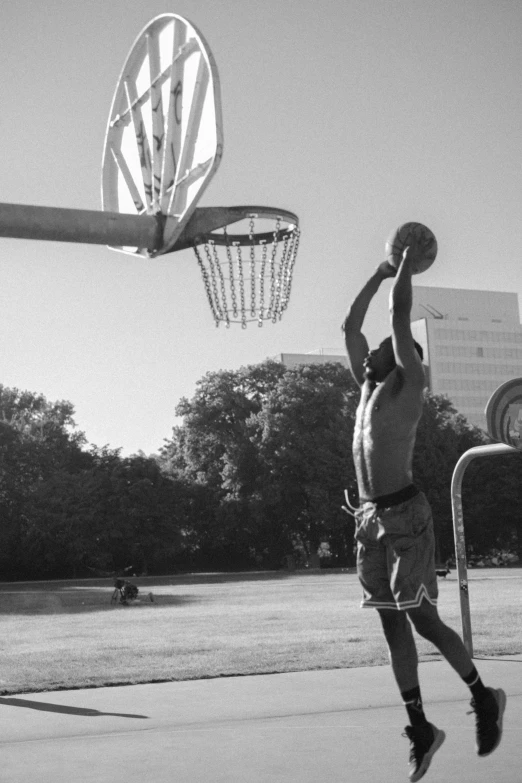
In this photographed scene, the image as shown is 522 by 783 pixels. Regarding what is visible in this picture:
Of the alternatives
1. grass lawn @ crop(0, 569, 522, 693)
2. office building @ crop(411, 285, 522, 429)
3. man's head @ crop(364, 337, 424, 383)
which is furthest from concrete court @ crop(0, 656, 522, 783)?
office building @ crop(411, 285, 522, 429)

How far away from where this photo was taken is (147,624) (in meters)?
23.3

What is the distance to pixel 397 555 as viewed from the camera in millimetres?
5078

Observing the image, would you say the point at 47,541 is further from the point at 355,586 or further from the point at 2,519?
the point at 355,586

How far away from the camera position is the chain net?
8203mm

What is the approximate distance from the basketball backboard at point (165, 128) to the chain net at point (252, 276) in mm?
618

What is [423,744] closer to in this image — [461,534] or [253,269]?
[253,269]

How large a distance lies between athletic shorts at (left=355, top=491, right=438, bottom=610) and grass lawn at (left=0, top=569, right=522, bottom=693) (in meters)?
6.31

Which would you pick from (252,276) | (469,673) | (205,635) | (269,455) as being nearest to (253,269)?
(252,276)

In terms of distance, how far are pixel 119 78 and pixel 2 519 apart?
5892 cm

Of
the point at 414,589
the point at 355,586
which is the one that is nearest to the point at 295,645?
the point at 414,589

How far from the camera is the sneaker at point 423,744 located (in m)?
5.00

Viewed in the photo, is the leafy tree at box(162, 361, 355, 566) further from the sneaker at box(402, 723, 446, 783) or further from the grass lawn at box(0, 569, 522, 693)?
the sneaker at box(402, 723, 446, 783)

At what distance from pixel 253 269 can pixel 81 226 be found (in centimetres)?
153

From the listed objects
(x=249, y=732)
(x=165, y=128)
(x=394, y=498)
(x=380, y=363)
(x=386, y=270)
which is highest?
(x=165, y=128)
